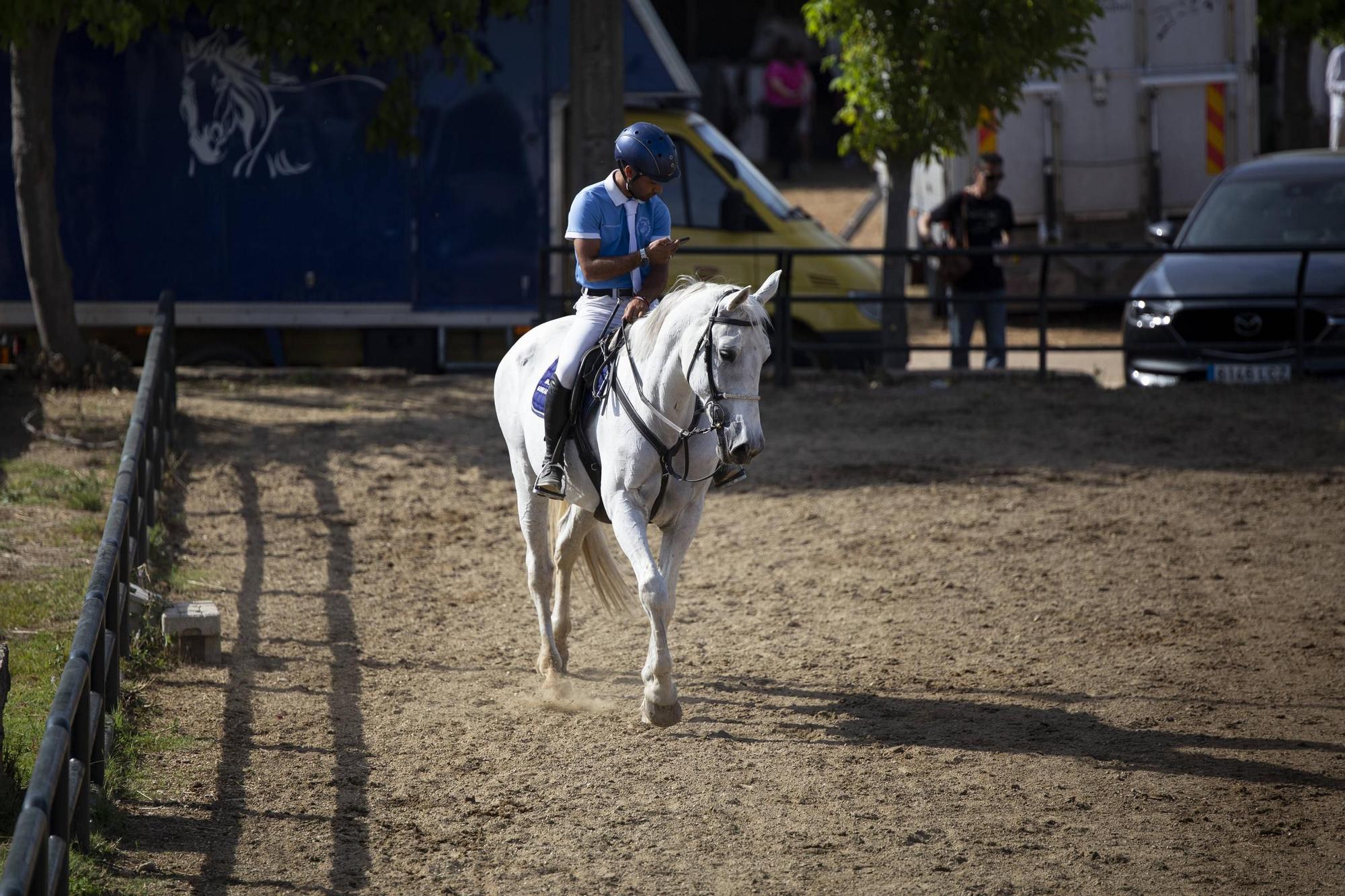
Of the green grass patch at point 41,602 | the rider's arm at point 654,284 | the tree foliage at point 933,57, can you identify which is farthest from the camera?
the tree foliage at point 933,57

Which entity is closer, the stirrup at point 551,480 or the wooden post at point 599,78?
the stirrup at point 551,480

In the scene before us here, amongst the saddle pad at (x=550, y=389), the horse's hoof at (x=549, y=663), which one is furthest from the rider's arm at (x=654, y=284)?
the horse's hoof at (x=549, y=663)

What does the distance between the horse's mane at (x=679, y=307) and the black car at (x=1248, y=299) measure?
797 centimetres

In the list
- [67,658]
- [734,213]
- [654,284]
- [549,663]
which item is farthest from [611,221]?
[734,213]

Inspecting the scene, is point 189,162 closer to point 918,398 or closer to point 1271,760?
point 918,398

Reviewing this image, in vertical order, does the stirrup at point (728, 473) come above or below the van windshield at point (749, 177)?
below

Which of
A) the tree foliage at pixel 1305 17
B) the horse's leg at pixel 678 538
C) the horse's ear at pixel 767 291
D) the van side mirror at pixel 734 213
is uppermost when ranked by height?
the tree foliage at pixel 1305 17

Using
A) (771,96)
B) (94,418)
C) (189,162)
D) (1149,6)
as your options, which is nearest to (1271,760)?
(94,418)

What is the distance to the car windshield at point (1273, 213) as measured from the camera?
13.3 metres

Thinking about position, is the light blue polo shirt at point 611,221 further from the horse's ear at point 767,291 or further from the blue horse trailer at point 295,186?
the blue horse trailer at point 295,186

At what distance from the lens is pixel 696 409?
588 centimetres

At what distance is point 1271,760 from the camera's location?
5.55m

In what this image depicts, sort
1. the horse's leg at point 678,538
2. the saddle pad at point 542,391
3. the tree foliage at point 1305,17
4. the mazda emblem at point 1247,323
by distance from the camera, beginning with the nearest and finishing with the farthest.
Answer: the horse's leg at point 678,538, the saddle pad at point 542,391, the mazda emblem at point 1247,323, the tree foliage at point 1305,17

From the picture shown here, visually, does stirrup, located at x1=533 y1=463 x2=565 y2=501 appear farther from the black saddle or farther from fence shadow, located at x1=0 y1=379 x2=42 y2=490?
fence shadow, located at x1=0 y1=379 x2=42 y2=490
